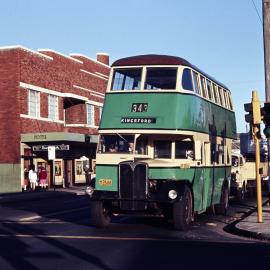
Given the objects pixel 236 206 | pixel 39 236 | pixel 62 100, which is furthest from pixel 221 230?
pixel 62 100

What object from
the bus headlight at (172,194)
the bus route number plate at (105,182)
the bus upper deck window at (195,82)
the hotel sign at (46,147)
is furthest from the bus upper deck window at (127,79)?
the hotel sign at (46,147)

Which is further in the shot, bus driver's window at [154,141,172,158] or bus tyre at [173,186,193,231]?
bus driver's window at [154,141,172,158]

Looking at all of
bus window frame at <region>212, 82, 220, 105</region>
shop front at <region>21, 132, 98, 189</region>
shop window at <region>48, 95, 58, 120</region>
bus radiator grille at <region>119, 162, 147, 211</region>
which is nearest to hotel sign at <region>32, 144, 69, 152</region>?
shop front at <region>21, 132, 98, 189</region>

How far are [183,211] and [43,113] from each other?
95.3ft

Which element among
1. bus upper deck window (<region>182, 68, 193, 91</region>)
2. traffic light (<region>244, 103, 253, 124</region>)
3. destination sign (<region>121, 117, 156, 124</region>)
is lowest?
destination sign (<region>121, 117, 156, 124</region>)

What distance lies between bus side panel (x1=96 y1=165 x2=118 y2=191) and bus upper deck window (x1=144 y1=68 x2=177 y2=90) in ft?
7.76

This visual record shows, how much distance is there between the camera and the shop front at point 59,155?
38188 millimetres

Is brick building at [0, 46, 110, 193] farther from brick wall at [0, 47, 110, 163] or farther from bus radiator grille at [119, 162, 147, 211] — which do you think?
bus radiator grille at [119, 162, 147, 211]

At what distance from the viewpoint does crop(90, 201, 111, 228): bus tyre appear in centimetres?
1427

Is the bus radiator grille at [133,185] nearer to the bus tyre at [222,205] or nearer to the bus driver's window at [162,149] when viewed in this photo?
the bus driver's window at [162,149]

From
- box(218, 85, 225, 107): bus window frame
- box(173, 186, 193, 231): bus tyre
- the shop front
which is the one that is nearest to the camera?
box(173, 186, 193, 231): bus tyre

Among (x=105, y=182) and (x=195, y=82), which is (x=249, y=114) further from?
(x=105, y=182)

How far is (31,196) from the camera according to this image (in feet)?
105

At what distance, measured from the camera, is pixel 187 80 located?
14.8m
